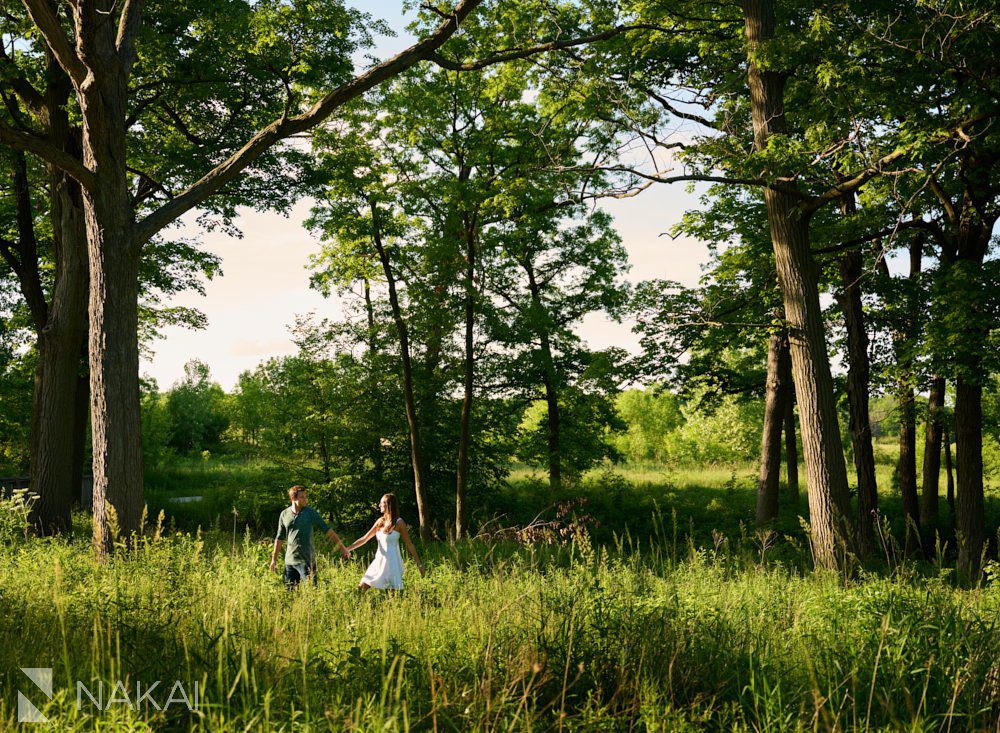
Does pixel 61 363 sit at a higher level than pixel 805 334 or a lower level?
higher

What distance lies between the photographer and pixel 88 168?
9453mm

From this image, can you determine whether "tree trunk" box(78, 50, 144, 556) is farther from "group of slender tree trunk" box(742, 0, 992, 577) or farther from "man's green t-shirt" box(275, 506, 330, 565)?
"group of slender tree trunk" box(742, 0, 992, 577)

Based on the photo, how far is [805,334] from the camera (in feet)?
36.4

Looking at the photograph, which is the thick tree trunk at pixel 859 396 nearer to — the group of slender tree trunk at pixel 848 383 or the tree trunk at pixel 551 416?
the group of slender tree trunk at pixel 848 383

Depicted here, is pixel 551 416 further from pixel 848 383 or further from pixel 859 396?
pixel 859 396

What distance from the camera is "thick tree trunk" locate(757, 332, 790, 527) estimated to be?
760 inches

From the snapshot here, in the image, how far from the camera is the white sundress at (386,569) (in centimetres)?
808

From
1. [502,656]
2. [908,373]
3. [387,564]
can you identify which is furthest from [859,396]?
[502,656]

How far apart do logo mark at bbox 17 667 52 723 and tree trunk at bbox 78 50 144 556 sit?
5.34m

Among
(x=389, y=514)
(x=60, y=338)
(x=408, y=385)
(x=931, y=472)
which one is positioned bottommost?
(x=931, y=472)

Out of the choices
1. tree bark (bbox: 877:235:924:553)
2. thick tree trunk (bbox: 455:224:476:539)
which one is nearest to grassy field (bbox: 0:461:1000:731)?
tree bark (bbox: 877:235:924:553)

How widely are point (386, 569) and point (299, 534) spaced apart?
53.0 inches

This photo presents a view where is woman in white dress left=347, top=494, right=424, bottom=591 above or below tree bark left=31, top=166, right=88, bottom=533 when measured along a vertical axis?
below

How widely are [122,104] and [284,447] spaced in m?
15.1
